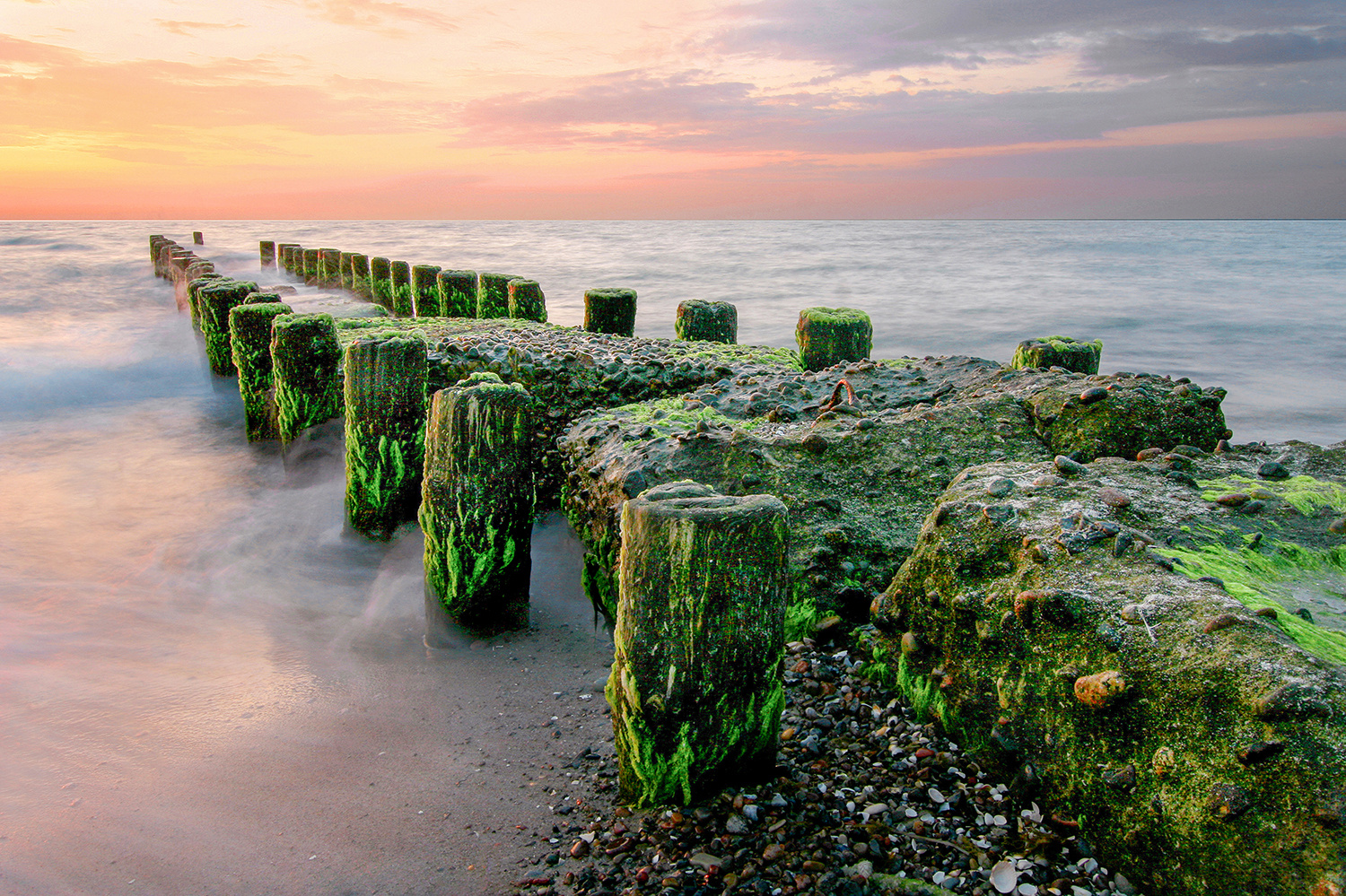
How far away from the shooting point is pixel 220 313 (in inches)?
359

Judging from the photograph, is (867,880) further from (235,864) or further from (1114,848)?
(235,864)

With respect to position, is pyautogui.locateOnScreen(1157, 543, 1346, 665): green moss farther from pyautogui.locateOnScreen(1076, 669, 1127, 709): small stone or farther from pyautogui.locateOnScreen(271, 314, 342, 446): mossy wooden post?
pyautogui.locateOnScreen(271, 314, 342, 446): mossy wooden post

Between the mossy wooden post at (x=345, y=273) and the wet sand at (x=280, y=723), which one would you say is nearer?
the wet sand at (x=280, y=723)

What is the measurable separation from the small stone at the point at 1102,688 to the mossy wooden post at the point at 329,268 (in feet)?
62.8

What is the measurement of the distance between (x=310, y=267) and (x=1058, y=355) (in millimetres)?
20106

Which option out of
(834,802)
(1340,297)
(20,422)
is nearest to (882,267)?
(1340,297)

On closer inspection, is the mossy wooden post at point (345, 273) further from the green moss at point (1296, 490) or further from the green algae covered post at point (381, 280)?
the green moss at point (1296, 490)

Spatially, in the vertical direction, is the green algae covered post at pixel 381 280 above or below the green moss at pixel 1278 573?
above

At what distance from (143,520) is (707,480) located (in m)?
5.44

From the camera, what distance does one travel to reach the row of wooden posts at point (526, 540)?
238 centimetres

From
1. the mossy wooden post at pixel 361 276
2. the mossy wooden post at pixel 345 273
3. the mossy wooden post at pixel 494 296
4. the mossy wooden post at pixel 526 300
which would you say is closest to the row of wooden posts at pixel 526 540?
the mossy wooden post at pixel 526 300

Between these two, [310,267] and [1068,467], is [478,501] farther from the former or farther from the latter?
[310,267]

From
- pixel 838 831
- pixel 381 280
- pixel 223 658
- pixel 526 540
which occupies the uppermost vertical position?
pixel 381 280

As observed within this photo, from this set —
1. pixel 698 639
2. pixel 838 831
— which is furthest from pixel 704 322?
pixel 838 831
